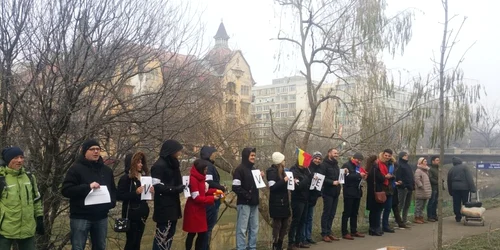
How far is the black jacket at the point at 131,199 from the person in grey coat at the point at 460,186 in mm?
7780

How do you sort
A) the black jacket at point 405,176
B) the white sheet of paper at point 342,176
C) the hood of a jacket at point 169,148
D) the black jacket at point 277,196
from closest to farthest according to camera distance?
the hood of a jacket at point 169,148
the black jacket at point 277,196
the white sheet of paper at point 342,176
the black jacket at point 405,176

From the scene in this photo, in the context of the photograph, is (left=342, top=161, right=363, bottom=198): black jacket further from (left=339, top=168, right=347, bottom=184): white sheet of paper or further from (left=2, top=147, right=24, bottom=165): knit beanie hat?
(left=2, top=147, right=24, bottom=165): knit beanie hat

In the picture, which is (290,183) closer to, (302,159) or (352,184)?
(302,159)

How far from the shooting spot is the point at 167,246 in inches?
251

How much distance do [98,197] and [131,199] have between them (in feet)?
2.33

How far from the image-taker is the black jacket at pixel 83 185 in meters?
5.68

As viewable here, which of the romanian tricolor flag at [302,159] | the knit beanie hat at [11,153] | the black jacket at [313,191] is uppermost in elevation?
the knit beanie hat at [11,153]

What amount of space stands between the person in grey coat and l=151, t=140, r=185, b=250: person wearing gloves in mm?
7463

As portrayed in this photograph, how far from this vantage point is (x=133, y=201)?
6.52 m

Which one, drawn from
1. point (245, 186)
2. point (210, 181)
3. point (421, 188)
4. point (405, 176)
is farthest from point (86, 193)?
point (421, 188)

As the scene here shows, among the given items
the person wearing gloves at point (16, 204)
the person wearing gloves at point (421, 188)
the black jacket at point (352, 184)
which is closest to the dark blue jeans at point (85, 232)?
the person wearing gloves at point (16, 204)

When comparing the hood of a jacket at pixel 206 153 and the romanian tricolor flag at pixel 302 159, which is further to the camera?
the romanian tricolor flag at pixel 302 159

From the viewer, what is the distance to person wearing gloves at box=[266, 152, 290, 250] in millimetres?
7562

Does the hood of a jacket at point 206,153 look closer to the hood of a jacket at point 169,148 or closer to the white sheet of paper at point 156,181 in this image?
the hood of a jacket at point 169,148
